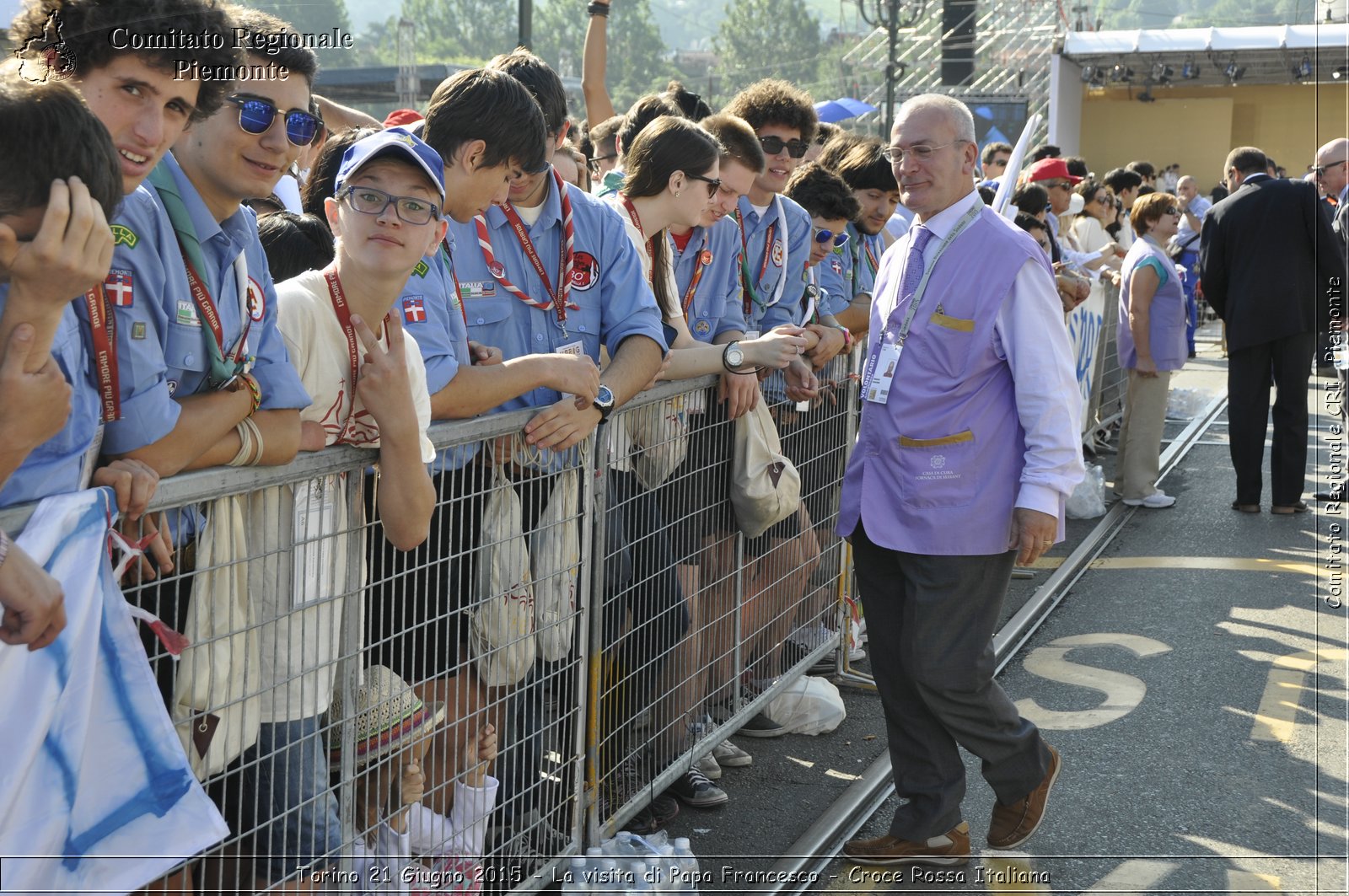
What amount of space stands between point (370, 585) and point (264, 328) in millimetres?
592

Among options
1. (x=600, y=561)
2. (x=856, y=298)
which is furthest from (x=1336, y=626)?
(x=600, y=561)

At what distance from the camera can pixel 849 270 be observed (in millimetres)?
6277

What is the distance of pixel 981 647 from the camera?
3947 millimetres

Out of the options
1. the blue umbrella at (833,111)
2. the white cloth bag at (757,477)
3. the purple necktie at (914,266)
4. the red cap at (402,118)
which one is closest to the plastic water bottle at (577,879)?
the white cloth bag at (757,477)

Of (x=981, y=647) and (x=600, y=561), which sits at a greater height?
(x=600, y=561)

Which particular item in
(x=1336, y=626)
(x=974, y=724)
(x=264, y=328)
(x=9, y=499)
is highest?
(x=264, y=328)

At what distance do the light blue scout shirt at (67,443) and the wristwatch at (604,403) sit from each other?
4.98 feet

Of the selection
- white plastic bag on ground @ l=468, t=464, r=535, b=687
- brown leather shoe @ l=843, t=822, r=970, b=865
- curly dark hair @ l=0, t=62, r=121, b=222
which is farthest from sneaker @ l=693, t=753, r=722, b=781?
curly dark hair @ l=0, t=62, r=121, b=222

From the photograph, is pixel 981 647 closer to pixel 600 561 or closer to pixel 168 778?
pixel 600 561

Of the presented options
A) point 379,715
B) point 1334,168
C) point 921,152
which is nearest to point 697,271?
point 921,152

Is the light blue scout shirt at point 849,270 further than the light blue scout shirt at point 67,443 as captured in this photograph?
Yes

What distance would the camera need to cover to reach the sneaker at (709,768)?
462 centimetres

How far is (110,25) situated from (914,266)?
8.43 ft

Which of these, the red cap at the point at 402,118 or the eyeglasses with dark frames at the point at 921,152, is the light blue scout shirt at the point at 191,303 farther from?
the eyeglasses with dark frames at the point at 921,152
